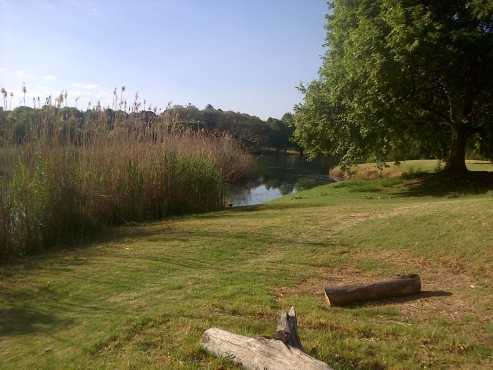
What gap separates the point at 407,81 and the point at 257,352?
16.3 m

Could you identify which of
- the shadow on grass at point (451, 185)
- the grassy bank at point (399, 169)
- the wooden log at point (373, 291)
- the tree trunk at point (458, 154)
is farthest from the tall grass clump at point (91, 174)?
the grassy bank at point (399, 169)

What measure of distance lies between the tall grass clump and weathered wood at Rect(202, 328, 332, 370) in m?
6.25

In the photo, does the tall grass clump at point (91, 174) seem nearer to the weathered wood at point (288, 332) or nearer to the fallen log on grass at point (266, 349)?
the fallen log on grass at point (266, 349)

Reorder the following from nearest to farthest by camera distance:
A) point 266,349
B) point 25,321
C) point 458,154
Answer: point 266,349 → point 25,321 → point 458,154

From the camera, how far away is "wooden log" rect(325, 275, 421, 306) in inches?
233

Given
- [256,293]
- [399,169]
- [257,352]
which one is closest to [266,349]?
[257,352]

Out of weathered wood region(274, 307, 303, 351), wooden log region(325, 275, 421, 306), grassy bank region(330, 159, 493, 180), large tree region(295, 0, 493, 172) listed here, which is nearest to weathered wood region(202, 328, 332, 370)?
weathered wood region(274, 307, 303, 351)

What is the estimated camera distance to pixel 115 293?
21.1 ft

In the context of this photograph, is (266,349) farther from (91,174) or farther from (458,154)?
(458,154)

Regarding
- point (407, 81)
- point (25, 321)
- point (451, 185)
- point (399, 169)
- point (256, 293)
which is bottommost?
point (25, 321)

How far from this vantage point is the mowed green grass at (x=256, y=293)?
4.59 metres

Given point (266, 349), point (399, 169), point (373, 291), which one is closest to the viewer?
point (266, 349)

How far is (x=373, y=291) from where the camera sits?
20.1ft

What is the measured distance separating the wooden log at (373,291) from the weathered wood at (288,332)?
5.37 feet
